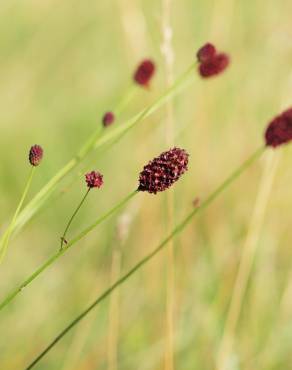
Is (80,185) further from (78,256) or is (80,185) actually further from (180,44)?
(180,44)

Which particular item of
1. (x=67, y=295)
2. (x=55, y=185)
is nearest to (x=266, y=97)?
(x=67, y=295)

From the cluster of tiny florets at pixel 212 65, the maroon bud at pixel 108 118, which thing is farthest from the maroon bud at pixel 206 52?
the maroon bud at pixel 108 118

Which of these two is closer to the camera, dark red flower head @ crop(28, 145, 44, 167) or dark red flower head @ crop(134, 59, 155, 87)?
dark red flower head @ crop(28, 145, 44, 167)

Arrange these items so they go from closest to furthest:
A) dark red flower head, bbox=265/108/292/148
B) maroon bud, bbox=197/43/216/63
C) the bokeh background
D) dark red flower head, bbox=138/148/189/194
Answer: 1. dark red flower head, bbox=138/148/189/194
2. dark red flower head, bbox=265/108/292/148
3. maroon bud, bbox=197/43/216/63
4. the bokeh background

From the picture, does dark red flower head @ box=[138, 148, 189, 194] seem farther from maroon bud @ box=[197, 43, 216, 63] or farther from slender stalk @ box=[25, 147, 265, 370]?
maroon bud @ box=[197, 43, 216, 63]

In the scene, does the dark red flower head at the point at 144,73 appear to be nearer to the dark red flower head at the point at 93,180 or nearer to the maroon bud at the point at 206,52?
the maroon bud at the point at 206,52

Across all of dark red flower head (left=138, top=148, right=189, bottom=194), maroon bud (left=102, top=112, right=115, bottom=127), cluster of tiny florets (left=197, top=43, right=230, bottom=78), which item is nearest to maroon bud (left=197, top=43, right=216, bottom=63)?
cluster of tiny florets (left=197, top=43, right=230, bottom=78)
